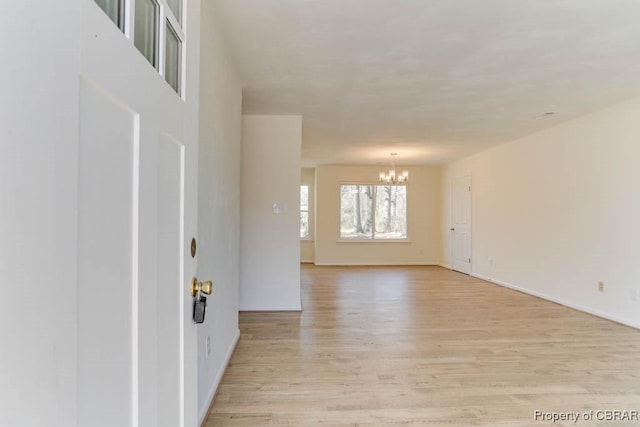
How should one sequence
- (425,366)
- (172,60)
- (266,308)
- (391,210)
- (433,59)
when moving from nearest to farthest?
(172,60) < (425,366) < (433,59) < (266,308) < (391,210)

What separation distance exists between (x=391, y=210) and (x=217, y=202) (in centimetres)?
696

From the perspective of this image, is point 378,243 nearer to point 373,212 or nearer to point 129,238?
point 373,212

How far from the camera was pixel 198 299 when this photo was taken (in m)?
1.10

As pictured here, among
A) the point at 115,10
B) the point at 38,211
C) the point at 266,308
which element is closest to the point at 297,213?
the point at 266,308

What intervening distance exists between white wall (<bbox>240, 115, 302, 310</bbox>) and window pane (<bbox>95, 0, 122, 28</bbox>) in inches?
138

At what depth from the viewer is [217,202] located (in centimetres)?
235

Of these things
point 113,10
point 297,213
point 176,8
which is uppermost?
point 176,8

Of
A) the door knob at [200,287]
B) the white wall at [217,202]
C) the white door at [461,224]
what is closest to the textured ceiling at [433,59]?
the white wall at [217,202]

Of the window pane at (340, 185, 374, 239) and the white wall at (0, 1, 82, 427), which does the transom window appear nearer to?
the white wall at (0, 1, 82, 427)

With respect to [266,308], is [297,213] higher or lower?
higher

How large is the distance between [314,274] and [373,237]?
7.10 ft

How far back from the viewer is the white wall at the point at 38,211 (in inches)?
15.7

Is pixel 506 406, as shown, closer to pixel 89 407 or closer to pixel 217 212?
pixel 217 212

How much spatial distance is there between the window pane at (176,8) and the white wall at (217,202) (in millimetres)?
942
